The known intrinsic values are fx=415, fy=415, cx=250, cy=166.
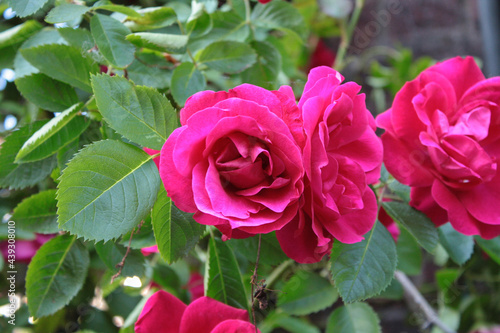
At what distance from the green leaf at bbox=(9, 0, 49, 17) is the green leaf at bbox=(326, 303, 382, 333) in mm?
489

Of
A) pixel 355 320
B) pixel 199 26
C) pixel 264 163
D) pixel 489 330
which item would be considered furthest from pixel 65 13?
pixel 489 330

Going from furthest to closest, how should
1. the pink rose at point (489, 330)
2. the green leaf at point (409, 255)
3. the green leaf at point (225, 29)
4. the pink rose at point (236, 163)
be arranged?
the pink rose at point (489, 330), the green leaf at point (409, 255), the green leaf at point (225, 29), the pink rose at point (236, 163)

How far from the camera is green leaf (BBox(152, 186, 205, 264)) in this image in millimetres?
346

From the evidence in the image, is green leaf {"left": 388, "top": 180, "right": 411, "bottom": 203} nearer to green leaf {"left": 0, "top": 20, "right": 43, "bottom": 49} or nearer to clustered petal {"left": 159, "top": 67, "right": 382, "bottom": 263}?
clustered petal {"left": 159, "top": 67, "right": 382, "bottom": 263}

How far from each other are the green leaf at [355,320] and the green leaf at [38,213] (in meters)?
0.38

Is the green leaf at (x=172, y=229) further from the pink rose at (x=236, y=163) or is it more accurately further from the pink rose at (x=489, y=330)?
the pink rose at (x=489, y=330)

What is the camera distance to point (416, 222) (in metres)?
0.43

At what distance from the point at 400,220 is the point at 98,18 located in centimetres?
37

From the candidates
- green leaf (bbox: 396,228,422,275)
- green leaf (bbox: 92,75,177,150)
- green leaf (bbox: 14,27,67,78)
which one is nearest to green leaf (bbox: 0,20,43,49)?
green leaf (bbox: 14,27,67,78)

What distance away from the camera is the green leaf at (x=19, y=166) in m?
0.42

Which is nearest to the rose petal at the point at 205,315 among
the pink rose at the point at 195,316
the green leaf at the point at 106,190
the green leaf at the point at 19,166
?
the pink rose at the point at 195,316

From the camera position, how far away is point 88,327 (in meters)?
0.63

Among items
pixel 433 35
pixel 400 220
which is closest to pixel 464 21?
pixel 433 35

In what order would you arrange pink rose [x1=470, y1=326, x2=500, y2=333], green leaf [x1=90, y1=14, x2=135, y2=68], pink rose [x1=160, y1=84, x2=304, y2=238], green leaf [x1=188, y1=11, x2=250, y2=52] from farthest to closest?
pink rose [x1=470, y1=326, x2=500, y2=333] → green leaf [x1=188, y1=11, x2=250, y2=52] → green leaf [x1=90, y1=14, x2=135, y2=68] → pink rose [x1=160, y1=84, x2=304, y2=238]
